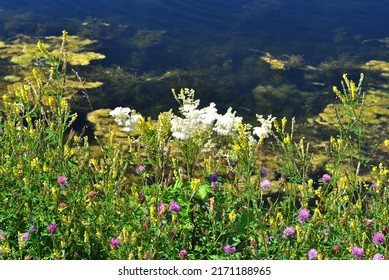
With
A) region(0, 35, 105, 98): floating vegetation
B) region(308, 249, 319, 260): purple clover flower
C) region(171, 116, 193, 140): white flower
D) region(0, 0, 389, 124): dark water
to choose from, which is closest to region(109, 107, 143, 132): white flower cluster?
region(171, 116, 193, 140): white flower

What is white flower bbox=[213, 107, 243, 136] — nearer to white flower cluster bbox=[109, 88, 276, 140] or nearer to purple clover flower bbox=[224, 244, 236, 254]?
white flower cluster bbox=[109, 88, 276, 140]

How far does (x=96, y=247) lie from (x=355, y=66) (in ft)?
18.3

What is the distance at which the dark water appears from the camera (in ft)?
20.3

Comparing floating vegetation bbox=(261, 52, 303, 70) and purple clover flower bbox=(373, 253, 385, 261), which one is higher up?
purple clover flower bbox=(373, 253, 385, 261)

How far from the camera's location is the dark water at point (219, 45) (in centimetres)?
618

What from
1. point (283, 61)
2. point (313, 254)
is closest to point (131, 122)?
point (313, 254)

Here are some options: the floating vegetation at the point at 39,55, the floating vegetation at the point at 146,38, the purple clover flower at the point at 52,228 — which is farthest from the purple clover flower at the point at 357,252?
the floating vegetation at the point at 146,38

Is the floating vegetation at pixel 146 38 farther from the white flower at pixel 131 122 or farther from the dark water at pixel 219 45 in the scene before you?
the white flower at pixel 131 122

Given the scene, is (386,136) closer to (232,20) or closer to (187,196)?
(187,196)

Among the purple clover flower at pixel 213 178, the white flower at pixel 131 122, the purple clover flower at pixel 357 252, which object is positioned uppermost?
the white flower at pixel 131 122

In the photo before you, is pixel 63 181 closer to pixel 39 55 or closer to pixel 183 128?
pixel 183 128

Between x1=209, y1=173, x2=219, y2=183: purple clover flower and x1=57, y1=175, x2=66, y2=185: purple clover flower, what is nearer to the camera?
x1=57, y1=175, x2=66, y2=185: purple clover flower

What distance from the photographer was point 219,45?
783 centimetres

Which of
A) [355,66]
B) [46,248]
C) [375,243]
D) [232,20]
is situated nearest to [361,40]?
[355,66]
